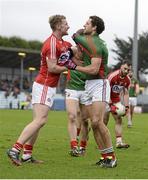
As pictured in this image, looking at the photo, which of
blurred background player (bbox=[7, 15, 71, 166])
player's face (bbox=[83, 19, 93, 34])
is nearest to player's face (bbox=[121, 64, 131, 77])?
blurred background player (bbox=[7, 15, 71, 166])

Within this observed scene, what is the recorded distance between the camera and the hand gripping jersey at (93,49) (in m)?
9.57

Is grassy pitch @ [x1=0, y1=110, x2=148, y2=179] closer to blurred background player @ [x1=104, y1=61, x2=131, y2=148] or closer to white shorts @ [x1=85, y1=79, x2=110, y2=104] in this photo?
blurred background player @ [x1=104, y1=61, x2=131, y2=148]

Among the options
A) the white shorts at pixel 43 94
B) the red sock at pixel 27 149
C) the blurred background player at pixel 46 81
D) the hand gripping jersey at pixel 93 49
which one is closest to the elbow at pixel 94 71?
the hand gripping jersey at pixel 93 49

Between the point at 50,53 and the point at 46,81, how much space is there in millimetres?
493

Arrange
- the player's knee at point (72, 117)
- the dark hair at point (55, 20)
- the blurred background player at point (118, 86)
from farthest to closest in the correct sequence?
A: the blurred background player at point (118, 86)
the player's knee at point (72, 117)
the dark hair at point (55, 20)

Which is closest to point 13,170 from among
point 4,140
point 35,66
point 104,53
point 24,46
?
point 104,53

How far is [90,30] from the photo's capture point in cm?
968

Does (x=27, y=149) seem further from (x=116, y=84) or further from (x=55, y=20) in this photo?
(x=116, y=84)

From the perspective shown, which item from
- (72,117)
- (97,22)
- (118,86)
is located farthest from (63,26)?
(118,86)

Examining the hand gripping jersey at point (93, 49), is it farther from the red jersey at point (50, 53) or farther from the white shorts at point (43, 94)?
the white shorts at point (43, 94)

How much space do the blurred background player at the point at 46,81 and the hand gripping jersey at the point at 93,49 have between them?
376 mm

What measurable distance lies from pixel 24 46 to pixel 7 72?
28775 mm

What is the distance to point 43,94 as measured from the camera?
390 inches

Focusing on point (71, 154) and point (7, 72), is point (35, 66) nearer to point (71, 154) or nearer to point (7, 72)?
point (7, 72)
